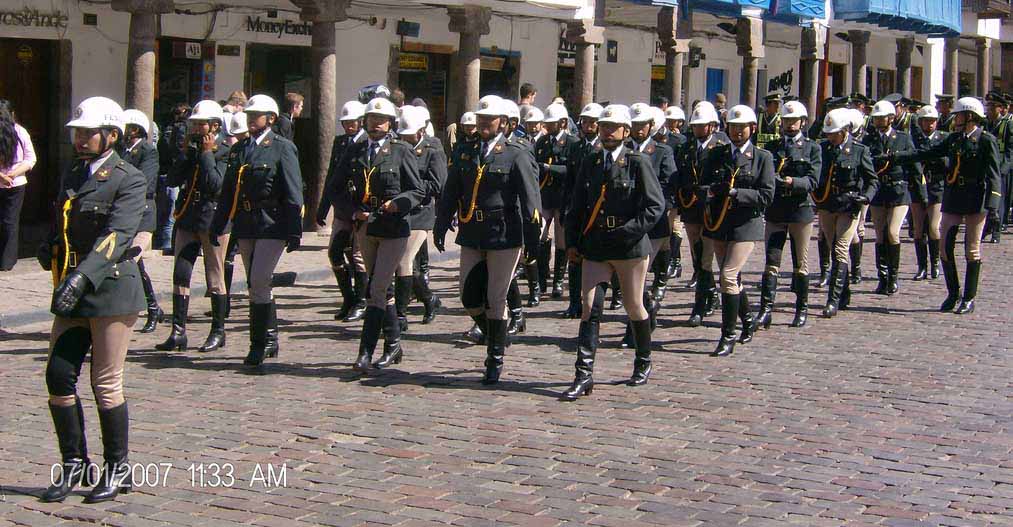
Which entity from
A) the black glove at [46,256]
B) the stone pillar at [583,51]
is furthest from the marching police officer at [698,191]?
the stone pillar at [583,51]

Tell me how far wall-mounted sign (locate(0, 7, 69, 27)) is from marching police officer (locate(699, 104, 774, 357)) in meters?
10.4

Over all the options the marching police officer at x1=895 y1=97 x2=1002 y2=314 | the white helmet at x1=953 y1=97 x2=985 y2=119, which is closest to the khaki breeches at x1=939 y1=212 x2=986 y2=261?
the marching police officer at x1=895 y1=97 x2=1002 y2=314

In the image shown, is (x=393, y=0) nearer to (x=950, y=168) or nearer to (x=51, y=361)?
(x=950, y=168)

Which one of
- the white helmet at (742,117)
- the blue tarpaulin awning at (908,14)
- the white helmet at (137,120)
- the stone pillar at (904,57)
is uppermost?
the blue tarpaulin awning at (908,14)

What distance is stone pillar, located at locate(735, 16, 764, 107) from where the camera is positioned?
94.6 ft

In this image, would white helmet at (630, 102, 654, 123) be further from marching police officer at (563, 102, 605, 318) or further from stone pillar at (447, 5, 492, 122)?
stone pillar at (447, 5, 492, 122)

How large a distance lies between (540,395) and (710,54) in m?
25.1

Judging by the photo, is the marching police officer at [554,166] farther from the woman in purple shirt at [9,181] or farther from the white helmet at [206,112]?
the woman in purple shirt at [9,181]

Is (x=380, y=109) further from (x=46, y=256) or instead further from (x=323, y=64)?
(x=323, y=64)

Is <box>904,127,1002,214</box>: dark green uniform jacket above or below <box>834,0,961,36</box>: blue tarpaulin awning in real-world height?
below

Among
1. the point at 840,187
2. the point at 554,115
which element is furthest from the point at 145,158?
the point at 840,187

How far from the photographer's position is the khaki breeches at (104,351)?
6750 mm

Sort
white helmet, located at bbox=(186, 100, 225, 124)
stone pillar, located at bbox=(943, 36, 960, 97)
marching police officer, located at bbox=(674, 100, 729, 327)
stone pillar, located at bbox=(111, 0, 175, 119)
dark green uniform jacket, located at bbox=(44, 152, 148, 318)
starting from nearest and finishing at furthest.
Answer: dark green uniform jacket, located at bbox=(44, 152, 148, 318) < white helmet, located at bbox=(186, 100, 225, 124) < marching police officer, located at bbox=(674, 100, 729, 327) < stone pillar, located at bbox=(111, 0, 175, 119) < stone pillar, located at bbox=(943, 36, 960, 97)

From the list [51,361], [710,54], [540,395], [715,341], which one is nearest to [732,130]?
[715,341]
